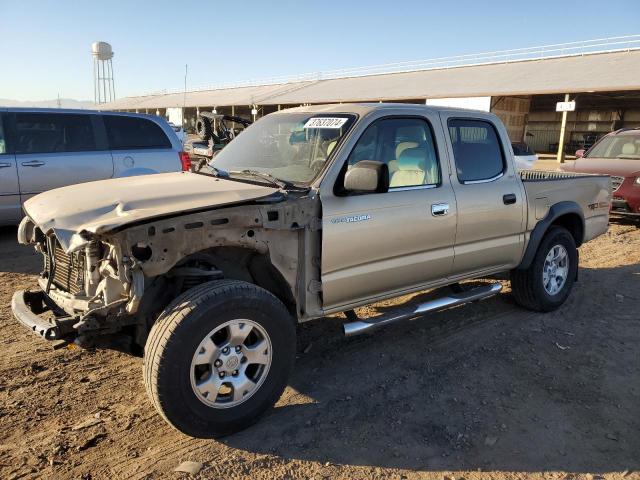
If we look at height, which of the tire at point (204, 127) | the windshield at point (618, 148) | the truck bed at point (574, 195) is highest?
the tire at point (204, 127)

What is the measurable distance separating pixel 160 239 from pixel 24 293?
130 cm

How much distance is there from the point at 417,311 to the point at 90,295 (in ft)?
7.74

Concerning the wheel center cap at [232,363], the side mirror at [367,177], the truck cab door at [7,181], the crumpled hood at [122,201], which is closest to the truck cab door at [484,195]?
the side mirror at [367,177]

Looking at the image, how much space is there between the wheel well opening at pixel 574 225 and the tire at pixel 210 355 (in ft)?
12.0

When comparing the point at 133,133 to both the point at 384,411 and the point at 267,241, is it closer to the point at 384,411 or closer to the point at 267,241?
the point at 267,241

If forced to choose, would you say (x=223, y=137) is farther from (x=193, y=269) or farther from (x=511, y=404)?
(x=511, y=404)

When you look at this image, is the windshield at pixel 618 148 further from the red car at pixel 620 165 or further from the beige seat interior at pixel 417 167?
the beige seat interior at pixel 417 167

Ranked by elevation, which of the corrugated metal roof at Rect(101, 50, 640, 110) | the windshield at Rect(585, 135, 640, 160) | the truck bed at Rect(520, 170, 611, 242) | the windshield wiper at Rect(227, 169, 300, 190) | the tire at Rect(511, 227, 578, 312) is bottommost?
the tire at Rect(511, 227, 578, 312)

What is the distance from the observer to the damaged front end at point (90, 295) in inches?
113

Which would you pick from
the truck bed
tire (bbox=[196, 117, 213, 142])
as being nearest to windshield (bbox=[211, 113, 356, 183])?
tire (bbox=[196, 117, 213, 142])

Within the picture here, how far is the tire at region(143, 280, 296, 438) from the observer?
2.84 meters

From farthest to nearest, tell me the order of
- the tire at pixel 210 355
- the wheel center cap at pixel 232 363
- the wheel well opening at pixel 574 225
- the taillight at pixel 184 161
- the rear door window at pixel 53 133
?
the taillight at pixel 184 161 < the rear door window at pixel 53 133 < the wheel well opening at pixel 574 225 < the wheel center cap at pixel 232 363 < the tire at pixel 210 355

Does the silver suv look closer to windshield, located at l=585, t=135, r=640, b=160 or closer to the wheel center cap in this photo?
the wheel center cap

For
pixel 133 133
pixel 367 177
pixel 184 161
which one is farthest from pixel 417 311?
pixel 133 133
